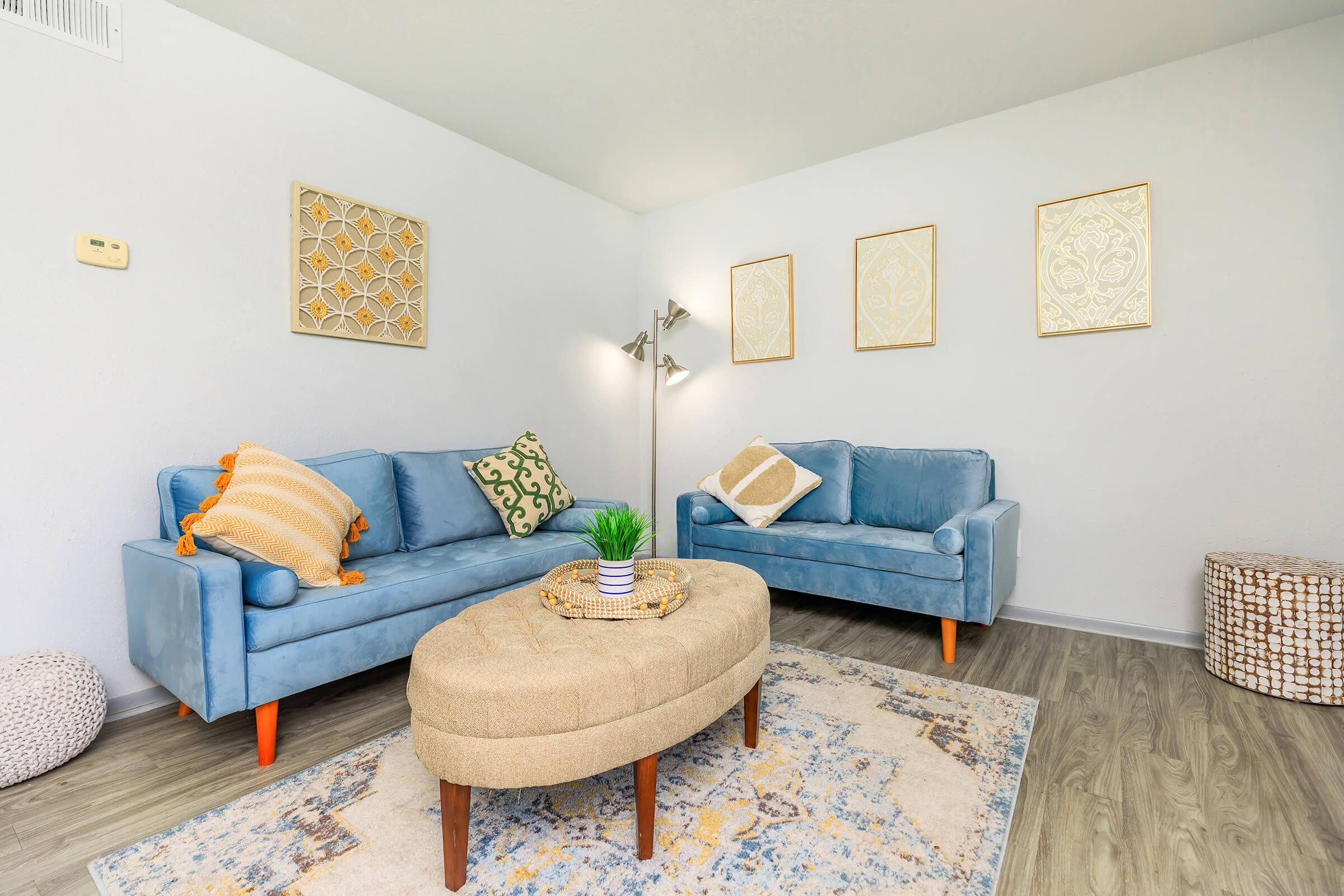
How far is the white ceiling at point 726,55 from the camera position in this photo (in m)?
2.40

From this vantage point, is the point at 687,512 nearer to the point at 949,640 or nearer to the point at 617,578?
the point at 949,640

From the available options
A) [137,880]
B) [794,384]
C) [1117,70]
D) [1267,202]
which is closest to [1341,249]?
[1267,202]

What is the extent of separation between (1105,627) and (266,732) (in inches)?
141

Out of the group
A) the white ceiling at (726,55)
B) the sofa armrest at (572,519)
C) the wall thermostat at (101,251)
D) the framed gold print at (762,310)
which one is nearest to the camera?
the wall thermostat at (101,251)

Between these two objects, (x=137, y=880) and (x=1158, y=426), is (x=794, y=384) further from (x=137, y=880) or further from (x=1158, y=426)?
(x=137, y=880)

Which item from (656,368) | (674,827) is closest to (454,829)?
(674,827)

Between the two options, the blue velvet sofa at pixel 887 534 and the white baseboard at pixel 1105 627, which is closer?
the blue velvet sofa at pixel 887 534

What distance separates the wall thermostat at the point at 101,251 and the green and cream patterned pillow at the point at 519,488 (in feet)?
5.01

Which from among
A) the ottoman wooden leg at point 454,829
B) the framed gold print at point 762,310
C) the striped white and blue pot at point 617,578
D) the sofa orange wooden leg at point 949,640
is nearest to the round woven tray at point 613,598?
the striped white and blue pot at point 617,578

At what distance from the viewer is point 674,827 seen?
4.96ft

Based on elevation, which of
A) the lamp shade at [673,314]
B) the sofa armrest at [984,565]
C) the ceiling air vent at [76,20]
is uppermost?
the ceiling air vent at [76,20]

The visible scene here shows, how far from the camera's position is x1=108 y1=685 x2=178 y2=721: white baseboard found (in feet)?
7.13

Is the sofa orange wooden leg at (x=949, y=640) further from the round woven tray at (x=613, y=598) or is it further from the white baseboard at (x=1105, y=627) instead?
the round woven tray at (x=613, y=598)

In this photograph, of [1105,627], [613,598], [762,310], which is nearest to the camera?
[613,598]
